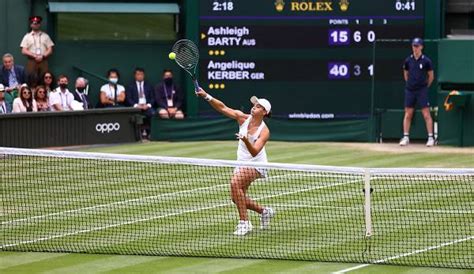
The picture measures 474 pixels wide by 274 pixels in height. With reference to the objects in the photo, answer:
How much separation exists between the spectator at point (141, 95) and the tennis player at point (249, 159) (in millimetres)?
10962

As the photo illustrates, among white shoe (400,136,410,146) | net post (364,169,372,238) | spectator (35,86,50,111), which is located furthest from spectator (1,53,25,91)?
net post (364,169,372,238)

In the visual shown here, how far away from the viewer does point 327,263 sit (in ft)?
47.5

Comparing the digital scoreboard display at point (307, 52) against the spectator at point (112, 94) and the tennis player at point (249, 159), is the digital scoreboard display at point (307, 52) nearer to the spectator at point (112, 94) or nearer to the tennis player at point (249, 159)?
the spectator at point (112, 94)

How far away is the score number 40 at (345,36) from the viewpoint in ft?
89.0

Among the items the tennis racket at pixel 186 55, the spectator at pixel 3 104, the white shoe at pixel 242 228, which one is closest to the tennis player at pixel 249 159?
the white shoe at pixel 242 228

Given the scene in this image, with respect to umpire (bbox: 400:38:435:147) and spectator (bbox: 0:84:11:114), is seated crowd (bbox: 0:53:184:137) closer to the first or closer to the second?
spectator (bbox: 0:84:11:114)

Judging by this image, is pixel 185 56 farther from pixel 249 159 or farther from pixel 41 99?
pixel 41 99

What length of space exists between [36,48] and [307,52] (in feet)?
18.2

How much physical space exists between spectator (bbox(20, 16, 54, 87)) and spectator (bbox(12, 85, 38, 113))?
1.87m

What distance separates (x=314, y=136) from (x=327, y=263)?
12783 millimetres

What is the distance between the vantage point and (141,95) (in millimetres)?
27797

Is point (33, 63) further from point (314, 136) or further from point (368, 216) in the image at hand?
point (368, 216)

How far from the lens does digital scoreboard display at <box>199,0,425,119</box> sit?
2706 cm

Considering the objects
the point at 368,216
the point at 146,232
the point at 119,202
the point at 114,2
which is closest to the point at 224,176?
the point at 119,202
